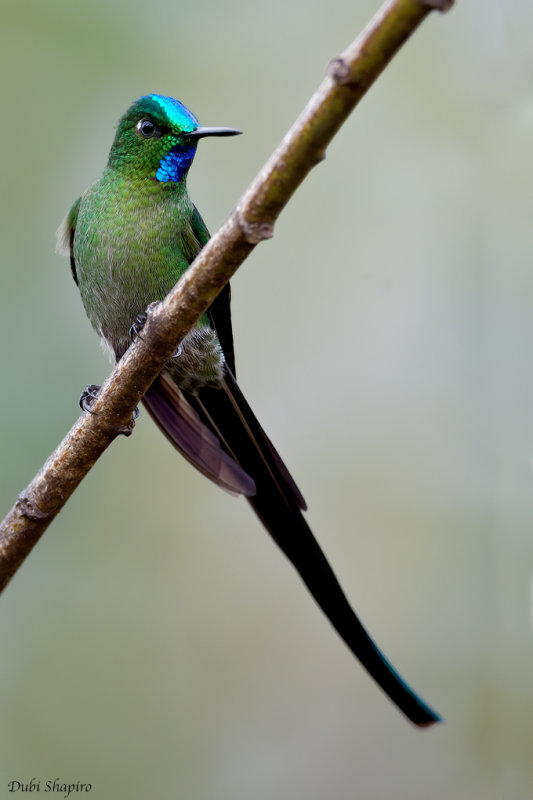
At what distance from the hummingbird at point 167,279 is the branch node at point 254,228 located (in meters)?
0.98

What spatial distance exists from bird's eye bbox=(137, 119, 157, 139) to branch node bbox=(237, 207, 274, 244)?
1.33 metres

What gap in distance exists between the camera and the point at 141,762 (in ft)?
11.8

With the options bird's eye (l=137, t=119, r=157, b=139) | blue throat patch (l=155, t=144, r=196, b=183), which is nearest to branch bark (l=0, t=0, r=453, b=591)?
blue throat patch (l=155, t=144, r=196, b=183)

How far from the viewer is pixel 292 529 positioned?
2.19 metres

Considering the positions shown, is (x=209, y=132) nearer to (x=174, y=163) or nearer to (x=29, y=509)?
(x=174, y=163)

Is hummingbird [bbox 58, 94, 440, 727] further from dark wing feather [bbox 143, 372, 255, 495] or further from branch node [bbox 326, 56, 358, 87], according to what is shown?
branch node [bbox 326, 56, 358, 87]

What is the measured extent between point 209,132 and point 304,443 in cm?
173

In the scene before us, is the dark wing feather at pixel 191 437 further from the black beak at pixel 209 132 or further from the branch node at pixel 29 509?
the black beak at pixel 209 132

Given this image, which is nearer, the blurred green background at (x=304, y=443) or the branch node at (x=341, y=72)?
the branch node at (x=341, y=72)

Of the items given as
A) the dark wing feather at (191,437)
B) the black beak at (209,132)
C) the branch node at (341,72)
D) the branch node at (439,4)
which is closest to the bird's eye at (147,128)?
the black beak at (209,132)

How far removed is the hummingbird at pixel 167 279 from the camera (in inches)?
91.5

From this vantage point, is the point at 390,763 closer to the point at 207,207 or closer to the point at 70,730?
the point at 70,730

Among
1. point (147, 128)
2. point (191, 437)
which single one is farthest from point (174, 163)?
point (191, 437)

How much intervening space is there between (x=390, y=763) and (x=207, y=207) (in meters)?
2.49
